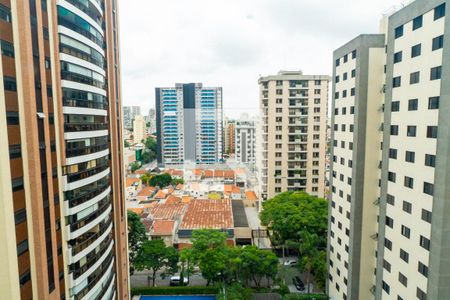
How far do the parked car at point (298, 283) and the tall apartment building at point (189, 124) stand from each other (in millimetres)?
54586

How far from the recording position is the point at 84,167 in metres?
14.4

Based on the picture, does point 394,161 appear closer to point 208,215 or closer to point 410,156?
point 410,156

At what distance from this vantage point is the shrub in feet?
79.3

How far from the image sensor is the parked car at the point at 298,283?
25.1 m

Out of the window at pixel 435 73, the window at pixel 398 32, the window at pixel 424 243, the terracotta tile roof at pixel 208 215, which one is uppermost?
the window at pixel 398 32

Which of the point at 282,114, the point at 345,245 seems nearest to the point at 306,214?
the point at 345,245

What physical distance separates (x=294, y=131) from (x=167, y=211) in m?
19.7

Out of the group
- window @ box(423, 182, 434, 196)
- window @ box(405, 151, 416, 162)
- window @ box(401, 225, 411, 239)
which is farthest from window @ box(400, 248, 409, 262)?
window @ box(405, 151, 416, 162)

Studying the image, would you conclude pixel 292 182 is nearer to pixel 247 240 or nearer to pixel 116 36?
pixel 247 240

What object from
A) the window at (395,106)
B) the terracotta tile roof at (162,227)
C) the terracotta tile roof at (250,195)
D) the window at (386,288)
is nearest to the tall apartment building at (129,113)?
the terracotta tile roof at (250,195)

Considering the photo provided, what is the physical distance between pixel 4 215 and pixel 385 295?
18.0 m

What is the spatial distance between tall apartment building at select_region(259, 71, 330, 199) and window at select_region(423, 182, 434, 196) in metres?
25.6

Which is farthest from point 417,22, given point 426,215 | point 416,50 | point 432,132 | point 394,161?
point 426,215

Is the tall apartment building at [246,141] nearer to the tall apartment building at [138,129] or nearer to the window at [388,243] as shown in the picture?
the tall apartment building at [138,129]
